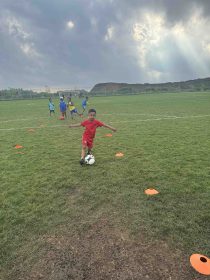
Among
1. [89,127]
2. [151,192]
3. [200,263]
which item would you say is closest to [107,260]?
[200,263]

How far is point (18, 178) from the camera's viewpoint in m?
7.27

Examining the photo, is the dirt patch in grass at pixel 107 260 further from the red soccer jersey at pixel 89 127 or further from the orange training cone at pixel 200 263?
the red soccer jersey at pixel 89 127

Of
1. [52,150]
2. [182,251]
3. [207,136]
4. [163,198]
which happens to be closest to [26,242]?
[182,251]

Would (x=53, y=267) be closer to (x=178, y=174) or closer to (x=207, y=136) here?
(x=178, y=174)

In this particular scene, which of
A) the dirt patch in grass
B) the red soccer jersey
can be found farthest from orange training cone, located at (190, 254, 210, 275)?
the red soccer jersey

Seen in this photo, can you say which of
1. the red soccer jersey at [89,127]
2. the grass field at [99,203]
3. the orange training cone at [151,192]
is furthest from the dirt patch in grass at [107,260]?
the red soccer jersey at [89,127]

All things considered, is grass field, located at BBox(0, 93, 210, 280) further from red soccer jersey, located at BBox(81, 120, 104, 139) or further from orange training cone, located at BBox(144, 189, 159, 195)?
red soccer jersey, located at BBox(81, 120, 104, 139)

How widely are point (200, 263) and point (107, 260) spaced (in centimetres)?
128

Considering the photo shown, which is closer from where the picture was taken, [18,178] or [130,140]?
[18,178]

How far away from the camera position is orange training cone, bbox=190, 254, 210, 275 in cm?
356

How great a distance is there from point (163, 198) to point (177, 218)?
2.75 feet

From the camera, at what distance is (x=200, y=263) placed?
366 cm

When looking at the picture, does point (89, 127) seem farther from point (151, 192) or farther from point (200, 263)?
point (200, 263)

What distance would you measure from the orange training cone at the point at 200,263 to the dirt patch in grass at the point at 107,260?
0.07 metres
